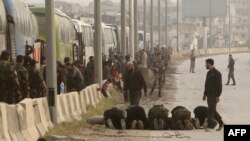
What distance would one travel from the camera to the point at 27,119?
49.3 ft

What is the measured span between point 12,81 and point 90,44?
31778 millimetres

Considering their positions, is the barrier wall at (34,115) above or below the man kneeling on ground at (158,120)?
above

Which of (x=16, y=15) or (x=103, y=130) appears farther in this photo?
(x=16, y=15)

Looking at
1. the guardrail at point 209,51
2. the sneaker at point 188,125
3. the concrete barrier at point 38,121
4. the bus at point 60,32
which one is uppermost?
the bus at point 60,32

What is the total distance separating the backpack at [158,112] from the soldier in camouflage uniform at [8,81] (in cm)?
353

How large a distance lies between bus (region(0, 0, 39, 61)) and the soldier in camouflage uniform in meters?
3.72

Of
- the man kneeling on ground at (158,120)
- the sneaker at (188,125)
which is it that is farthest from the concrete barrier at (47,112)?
the sneaker at (188,125)

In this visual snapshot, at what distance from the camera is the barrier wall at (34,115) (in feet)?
44.3

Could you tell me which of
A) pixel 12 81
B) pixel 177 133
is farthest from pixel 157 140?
pixel 12 81

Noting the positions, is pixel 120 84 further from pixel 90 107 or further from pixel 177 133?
pixel 177 133

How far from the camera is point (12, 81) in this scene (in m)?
16.1

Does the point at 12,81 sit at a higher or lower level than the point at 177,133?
higher

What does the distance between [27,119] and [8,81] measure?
1.40m

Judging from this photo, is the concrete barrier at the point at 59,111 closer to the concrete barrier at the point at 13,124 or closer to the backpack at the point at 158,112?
the backpack at the point at 158,112
